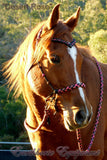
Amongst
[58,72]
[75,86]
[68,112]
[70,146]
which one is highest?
[58,72]

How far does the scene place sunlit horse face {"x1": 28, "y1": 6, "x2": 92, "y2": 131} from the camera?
2287 millimetres

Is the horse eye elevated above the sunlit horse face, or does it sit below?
A: above

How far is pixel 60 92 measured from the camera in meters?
2.38

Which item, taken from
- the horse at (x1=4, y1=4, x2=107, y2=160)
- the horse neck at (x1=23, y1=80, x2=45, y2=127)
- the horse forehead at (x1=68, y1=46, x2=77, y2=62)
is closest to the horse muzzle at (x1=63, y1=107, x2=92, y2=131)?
the horse at (x1=4, y1=4, x2=107, y2=160)

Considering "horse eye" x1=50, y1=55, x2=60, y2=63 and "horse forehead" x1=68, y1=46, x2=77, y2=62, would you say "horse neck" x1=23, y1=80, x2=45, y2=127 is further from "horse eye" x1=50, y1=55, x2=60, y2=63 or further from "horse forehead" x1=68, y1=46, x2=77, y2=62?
"horse forehead" x1=68, y1=46, x2=77, y2=62

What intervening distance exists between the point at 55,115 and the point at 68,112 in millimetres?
361

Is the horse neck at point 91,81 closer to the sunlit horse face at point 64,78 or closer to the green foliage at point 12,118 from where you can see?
the sunlit horse face at point 64,78

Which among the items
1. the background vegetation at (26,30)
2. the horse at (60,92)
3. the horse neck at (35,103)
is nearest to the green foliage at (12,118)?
the background vegetation at (26,30)

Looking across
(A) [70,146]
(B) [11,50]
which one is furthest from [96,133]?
(B) [11,50]

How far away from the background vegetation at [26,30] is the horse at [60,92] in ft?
3.16

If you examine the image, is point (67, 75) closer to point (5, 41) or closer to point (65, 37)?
point (65, 37)

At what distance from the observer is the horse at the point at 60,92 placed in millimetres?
2355

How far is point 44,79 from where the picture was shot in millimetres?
2424

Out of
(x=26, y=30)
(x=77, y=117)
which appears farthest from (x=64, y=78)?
(x=26, y=30)
